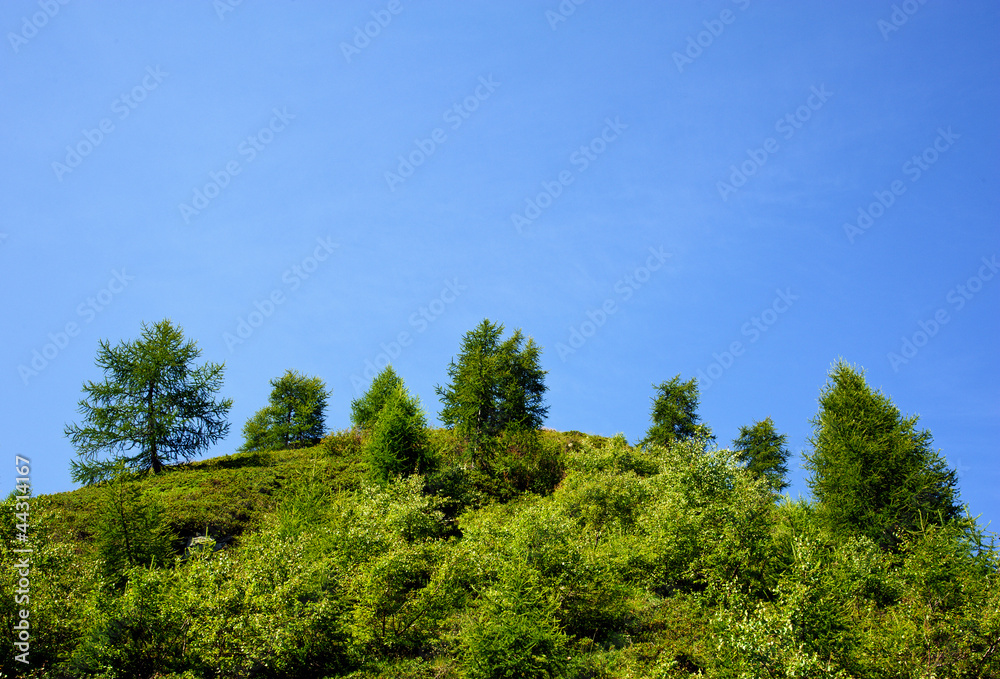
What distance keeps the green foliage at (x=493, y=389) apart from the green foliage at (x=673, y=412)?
11660mm

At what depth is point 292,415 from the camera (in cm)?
6969

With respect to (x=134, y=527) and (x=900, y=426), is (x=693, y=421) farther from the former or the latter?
(x=134, y=527)

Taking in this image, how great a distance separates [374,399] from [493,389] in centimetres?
1494

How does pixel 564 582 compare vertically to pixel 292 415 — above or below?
below

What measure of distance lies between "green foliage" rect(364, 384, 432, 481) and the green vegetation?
5552mm

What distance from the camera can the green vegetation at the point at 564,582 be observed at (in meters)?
20.3

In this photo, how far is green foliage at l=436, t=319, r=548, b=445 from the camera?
169ft

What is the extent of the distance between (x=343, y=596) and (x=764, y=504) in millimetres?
19990

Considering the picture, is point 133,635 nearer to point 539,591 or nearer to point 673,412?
point 539,591

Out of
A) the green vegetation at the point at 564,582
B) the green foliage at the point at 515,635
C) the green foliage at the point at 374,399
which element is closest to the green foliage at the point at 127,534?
the green vegetation at the point at 564,582

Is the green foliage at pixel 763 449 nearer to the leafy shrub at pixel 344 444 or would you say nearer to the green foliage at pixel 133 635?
the leafy shrub at pixel 344 444

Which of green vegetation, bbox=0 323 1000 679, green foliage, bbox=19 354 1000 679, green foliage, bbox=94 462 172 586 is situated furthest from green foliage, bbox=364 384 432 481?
green foliage, bbox=94 462 172 586

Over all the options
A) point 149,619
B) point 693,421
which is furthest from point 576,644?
point 693,421

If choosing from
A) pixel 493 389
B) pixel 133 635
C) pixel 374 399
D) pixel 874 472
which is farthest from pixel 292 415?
pixel 874 472
